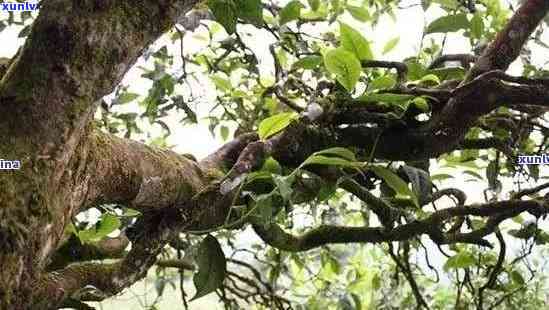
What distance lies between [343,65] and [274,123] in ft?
0.30

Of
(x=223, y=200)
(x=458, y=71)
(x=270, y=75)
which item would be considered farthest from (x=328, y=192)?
(x=270, y=75)

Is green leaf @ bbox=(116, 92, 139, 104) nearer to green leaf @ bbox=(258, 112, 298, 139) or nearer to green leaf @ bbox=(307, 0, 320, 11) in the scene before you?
green leaf @ bbox=(307, 0, 320, 11)

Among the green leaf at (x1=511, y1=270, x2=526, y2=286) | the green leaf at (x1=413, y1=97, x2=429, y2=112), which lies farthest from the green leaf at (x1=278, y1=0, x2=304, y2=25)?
the green leaf at (x1=511, y1=270, x2=526, y2=286)

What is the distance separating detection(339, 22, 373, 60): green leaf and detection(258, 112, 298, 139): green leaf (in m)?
0.11

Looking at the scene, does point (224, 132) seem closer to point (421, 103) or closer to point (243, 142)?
point (243, 142)

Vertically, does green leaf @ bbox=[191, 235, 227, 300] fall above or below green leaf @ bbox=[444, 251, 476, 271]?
below

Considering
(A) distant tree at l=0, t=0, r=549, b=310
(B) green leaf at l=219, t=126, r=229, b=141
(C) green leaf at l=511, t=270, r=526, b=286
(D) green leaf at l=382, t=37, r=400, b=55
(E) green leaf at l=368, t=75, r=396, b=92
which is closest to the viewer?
(A) distant tree at l=0, t=0, r=549, b=310

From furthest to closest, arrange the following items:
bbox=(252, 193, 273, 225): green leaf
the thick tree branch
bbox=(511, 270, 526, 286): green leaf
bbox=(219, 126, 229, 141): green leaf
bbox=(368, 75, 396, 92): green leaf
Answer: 1. bbox=(219, 126, 229, 141): green leaf
2. bbox=(511, 270, 526, 286): green leaf
3. the thick tree branch
4. bbox=(368, 75, 396, 92): green leaf
5. bbox=(252, 193, 273, 225): green leaf

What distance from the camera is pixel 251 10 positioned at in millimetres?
671

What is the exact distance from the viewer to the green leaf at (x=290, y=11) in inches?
36.5

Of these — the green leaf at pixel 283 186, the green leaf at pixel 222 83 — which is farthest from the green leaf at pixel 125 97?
the green leaf at pixel 283 186

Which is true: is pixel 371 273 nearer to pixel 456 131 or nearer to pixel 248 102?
pixel 248 102

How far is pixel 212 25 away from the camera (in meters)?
1.26

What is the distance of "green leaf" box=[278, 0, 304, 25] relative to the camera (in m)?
0.93
